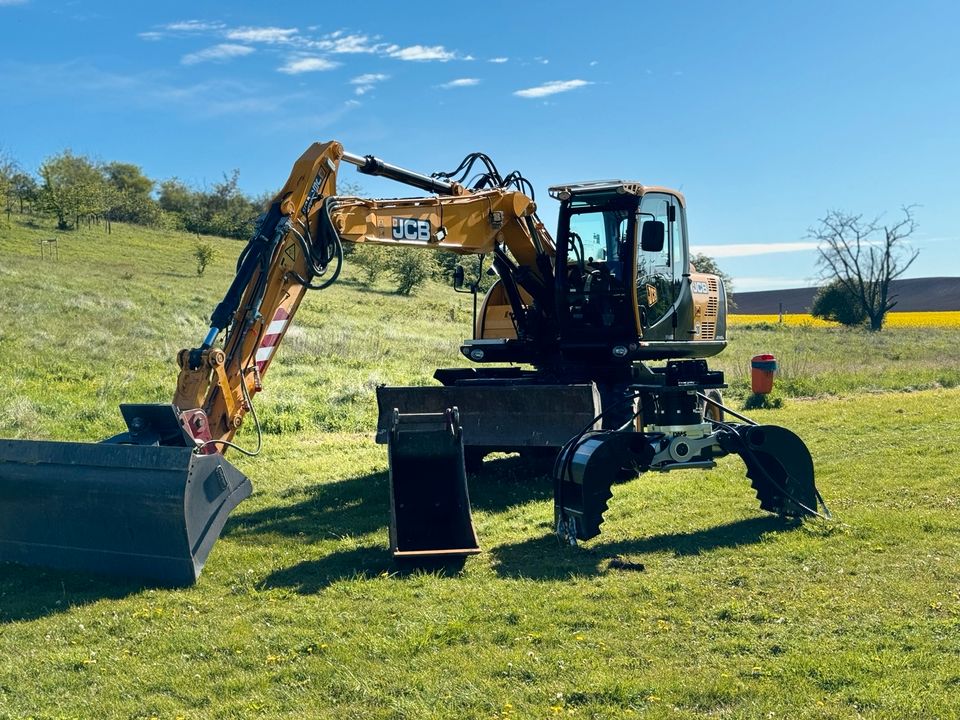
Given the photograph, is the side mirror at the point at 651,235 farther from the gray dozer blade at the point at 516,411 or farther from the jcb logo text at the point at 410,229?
the jcb logo text at the point at 410,229

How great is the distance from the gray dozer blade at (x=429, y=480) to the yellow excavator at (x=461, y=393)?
0.06 feet

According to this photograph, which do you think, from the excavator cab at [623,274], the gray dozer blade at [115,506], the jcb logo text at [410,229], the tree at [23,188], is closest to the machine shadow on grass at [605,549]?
the gray dozer blade at [115,506]

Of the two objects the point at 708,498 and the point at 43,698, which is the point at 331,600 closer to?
the point at 43,698

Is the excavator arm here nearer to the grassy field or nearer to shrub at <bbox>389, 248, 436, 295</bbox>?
the grassy field

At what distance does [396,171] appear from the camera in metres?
10.6

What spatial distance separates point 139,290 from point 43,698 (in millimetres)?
30526

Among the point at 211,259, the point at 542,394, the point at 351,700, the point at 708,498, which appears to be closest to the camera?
the point at 351,700

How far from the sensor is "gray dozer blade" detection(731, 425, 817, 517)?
8.77m

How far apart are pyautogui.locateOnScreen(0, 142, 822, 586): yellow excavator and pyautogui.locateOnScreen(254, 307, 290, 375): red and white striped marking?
0.07 ft

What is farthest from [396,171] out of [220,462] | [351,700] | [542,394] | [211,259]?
[211,259]

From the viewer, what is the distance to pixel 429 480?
28.5ft

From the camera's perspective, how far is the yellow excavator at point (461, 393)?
7.45 metres

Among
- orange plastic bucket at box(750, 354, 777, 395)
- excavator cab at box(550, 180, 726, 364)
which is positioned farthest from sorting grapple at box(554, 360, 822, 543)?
orange plastic bucket at box(750, 354, 777, 395)

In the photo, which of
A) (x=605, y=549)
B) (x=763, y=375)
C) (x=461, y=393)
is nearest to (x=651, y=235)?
(x=461, y=393)
